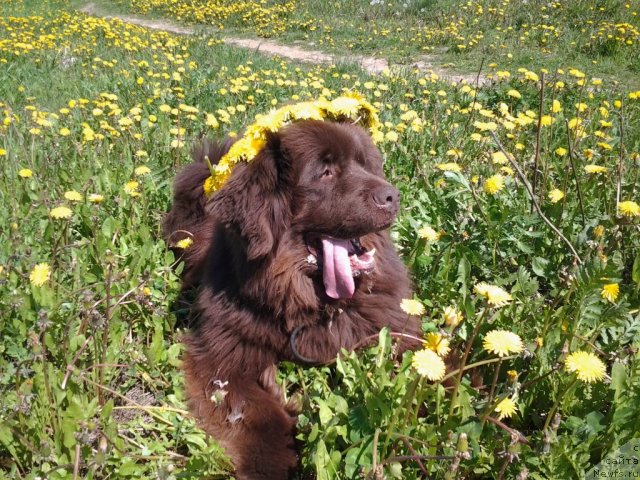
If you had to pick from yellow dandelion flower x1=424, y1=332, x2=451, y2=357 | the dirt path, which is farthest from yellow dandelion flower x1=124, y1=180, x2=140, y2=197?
the dirt path

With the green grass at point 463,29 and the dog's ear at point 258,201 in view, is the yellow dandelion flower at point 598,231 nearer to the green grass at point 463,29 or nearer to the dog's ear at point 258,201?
the dog's ear at point 258,201

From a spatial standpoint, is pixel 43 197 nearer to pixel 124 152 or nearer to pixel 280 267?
pixel 124 152

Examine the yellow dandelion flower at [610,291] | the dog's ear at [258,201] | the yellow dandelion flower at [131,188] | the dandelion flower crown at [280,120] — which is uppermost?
the dandelion flower crown at [280,120]

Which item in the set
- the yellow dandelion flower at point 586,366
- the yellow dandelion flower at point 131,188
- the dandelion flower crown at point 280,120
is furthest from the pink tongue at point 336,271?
the yellow dandelion flower at point 131,188

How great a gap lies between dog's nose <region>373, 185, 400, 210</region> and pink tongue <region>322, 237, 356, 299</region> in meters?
0.32

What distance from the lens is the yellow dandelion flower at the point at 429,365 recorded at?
1.52 metres

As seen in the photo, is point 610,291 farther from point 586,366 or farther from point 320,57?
point 320,57

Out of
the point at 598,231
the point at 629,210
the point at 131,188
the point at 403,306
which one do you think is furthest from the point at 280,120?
the point at 629,210

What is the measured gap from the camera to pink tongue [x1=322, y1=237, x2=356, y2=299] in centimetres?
270

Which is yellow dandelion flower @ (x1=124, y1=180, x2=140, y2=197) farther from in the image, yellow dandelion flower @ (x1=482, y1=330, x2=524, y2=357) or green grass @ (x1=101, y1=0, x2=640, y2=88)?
green grass @ (x1=101, y1=0, x2=640, y2=88)

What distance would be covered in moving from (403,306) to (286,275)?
0.89m

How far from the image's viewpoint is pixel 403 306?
6.17 feet

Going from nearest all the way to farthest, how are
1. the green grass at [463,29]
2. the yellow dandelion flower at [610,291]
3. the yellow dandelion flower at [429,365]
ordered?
1. the yellow dandelion flower at [429,365]
2. the yellow dandelion flower at [610,291]
3. the green grass at [463,29]

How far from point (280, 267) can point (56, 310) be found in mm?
1099
